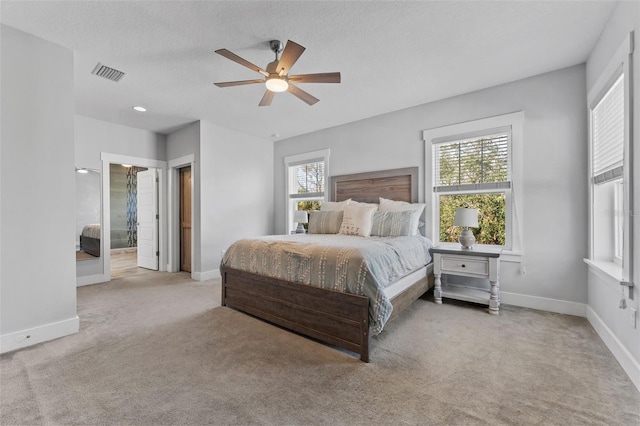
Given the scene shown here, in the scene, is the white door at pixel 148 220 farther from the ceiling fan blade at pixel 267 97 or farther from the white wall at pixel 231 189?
the ceiling fan blade at pixel 267 97

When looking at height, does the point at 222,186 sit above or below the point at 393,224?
above

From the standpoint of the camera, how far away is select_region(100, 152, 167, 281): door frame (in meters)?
4.57

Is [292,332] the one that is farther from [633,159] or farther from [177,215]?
[177,215]

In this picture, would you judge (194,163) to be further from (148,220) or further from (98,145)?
(148,220)

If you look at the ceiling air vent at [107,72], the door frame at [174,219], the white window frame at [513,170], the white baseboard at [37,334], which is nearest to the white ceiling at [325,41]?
the ceiling air vent at [107,72]

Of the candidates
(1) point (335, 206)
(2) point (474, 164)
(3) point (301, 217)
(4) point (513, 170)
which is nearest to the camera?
(4) point (513, 170)

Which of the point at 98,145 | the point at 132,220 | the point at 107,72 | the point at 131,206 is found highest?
the point at 107,72

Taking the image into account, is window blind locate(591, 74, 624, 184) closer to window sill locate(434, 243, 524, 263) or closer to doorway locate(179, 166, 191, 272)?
window sill locate(434, 243, 524, 263)

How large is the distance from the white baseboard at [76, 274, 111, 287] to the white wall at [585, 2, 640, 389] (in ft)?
20.0

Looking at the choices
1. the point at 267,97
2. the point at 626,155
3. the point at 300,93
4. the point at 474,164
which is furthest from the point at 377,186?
the point at 626,155

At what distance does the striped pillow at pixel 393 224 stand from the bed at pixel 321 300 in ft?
0.65

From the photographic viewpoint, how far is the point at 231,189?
5.03m

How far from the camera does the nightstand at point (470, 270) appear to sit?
296 centimetres

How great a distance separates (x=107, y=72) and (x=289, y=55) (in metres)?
2.18
